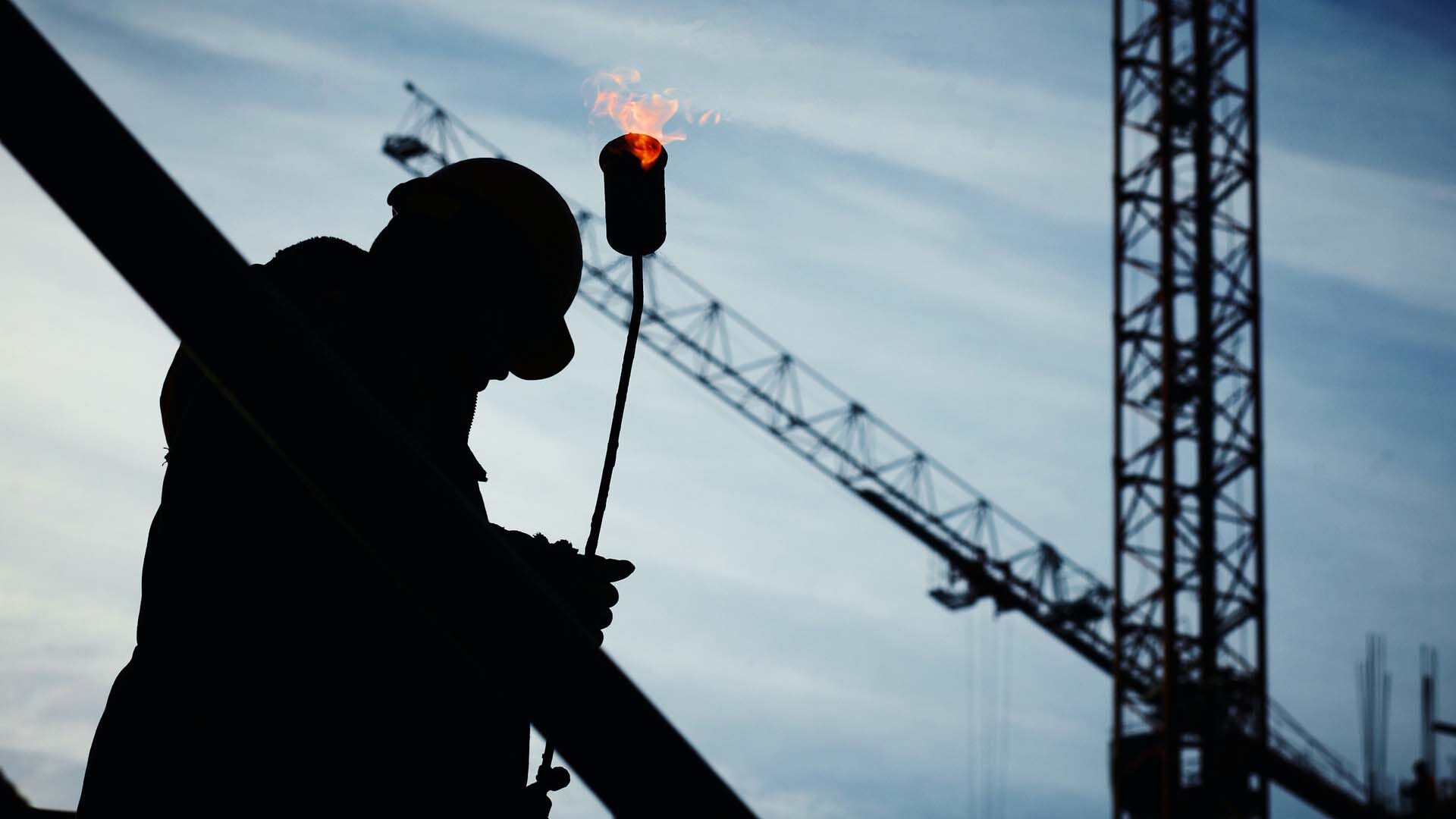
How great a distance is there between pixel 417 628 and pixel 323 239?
69 centimetres

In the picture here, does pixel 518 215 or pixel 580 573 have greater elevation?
pixel 518 215

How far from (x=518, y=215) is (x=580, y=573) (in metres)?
0.60

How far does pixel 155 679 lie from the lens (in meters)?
1.67

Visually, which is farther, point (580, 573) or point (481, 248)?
point (481, 248)

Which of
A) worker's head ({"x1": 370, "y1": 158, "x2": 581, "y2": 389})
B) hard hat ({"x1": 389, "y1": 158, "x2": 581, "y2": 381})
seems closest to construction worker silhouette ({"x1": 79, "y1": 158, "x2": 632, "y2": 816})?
worker's head ({"x1": 370, "y1": 158, "x2": 581, "y2": 389})

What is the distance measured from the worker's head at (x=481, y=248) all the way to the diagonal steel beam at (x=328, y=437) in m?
1.19

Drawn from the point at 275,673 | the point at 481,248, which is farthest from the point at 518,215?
the point at 275,673

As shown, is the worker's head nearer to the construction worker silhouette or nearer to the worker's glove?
the construction worker silhouette

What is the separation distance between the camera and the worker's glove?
1.94m

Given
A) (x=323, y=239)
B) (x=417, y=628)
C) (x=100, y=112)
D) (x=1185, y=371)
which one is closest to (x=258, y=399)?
(x=100, y=112)

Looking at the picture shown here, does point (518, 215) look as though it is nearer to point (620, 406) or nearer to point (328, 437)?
point (620, 406)

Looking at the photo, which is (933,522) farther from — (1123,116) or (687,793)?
(687,793)

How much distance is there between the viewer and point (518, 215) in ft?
7.06

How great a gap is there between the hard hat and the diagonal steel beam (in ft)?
4.10
